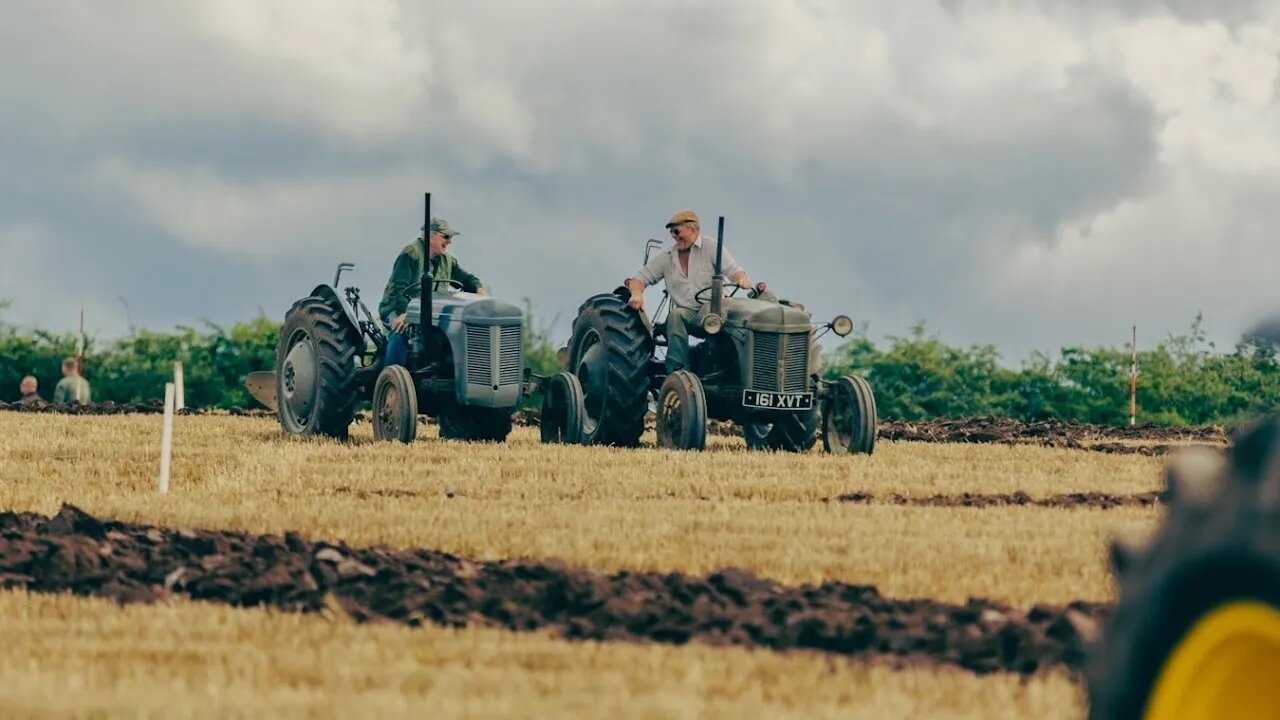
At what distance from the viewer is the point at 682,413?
17.4m

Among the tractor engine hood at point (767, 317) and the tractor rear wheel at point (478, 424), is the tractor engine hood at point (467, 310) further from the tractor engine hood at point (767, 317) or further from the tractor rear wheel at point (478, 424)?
the tractor engine hood at point (767, 317)

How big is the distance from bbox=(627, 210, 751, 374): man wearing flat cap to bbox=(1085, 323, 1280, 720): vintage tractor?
44.4 feet

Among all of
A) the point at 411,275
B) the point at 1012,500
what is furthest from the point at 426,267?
the point at 1012,500

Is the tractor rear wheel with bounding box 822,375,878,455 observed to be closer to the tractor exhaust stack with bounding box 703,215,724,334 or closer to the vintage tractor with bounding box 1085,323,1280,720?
the tractor exhaust stack with bounding box 703,215,724,334

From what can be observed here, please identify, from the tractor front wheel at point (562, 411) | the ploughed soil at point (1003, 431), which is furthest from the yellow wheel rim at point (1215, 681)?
the ploughed soil at point (1003, 431)

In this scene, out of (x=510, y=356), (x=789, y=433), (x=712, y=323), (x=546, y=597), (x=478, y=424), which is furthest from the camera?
(x=478, y=424)

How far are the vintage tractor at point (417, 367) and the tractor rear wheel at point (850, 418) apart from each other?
2746 millimetres

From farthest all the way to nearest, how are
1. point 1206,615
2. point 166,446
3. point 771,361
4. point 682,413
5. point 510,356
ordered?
point 510,356
point 771,361
point 682,413
point 166,446
point 1206,615

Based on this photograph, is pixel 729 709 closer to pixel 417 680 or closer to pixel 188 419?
pixel 417 680

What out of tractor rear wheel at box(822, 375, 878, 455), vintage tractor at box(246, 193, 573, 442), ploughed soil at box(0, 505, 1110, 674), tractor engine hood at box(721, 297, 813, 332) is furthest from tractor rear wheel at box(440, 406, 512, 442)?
ploughed soil at box(0, 505, 1110, 674)

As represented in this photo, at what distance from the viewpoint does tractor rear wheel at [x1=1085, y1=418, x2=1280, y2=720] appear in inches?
171

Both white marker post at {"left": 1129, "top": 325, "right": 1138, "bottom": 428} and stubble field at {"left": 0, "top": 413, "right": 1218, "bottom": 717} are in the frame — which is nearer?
stubble field at {"left": 0, "top": 413, "right": 1218, "bottom": 717}

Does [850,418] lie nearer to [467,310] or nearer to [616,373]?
[616,373]

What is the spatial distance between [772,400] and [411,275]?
3583 millimetres
